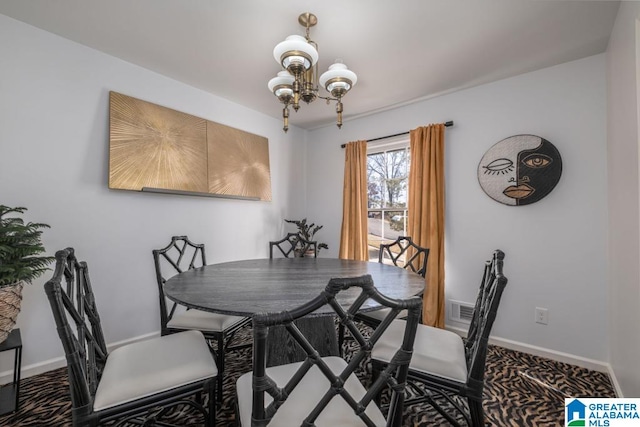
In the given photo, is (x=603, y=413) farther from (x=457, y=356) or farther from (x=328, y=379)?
(x=328, y=379)

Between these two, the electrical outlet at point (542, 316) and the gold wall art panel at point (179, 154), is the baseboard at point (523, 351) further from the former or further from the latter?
the gold wall art panel at point (179, 154)

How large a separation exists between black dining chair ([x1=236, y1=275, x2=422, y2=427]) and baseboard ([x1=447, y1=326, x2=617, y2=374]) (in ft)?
7.36

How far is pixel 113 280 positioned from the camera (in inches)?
95.8

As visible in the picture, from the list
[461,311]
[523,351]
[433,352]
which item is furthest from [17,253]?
[523,351]

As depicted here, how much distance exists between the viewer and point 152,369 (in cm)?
127

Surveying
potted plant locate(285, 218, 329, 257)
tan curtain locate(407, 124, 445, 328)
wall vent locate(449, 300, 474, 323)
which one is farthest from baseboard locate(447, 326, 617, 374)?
potted plant locate(285, 218, 329, 257)

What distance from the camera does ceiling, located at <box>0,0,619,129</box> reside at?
1.84 metres

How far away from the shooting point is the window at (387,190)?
3486mm

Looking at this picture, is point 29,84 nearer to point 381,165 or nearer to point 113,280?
point 113,280

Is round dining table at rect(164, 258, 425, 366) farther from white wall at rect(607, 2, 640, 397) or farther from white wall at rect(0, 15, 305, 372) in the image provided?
white wall at rect(607, 2, 640, 397)

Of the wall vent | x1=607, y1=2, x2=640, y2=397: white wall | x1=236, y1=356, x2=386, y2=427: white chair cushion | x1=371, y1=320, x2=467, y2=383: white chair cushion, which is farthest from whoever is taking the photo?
the wall vent

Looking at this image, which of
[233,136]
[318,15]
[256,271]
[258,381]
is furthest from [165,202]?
[258,381]

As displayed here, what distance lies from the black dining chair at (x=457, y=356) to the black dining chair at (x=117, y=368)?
892 mm

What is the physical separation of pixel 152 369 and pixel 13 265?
119 cm
